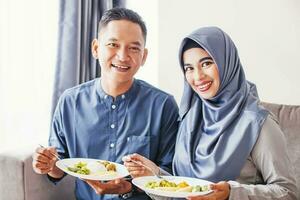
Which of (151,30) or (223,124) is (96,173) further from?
(151,30)

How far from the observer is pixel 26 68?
2.34 metres

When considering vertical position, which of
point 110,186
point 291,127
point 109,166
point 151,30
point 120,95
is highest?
point 151,30

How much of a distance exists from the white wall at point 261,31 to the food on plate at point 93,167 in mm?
1156

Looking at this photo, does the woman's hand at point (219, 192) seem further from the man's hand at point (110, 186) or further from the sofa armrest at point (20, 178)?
the sofa armrest at point (20, 178)

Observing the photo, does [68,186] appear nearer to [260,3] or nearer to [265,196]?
[265,196]

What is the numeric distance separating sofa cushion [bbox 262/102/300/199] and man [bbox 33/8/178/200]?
0.51m

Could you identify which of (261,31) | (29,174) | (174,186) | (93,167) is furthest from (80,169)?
(261,31)

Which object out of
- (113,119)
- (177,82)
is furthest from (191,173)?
(177,82)

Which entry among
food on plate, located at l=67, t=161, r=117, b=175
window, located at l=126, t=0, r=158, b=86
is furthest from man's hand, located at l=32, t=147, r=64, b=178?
window, located at l=126, t=0, r=158, b=86

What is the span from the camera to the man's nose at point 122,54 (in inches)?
70.8

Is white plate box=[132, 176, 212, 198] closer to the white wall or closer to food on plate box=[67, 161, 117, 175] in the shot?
food on plate box=[67, 161, 117, 175]

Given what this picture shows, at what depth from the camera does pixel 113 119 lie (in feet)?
6.19

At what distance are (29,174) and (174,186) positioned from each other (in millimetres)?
641

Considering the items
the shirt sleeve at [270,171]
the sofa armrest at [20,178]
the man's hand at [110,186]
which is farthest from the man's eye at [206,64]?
the sofa armrest at [20,178]
